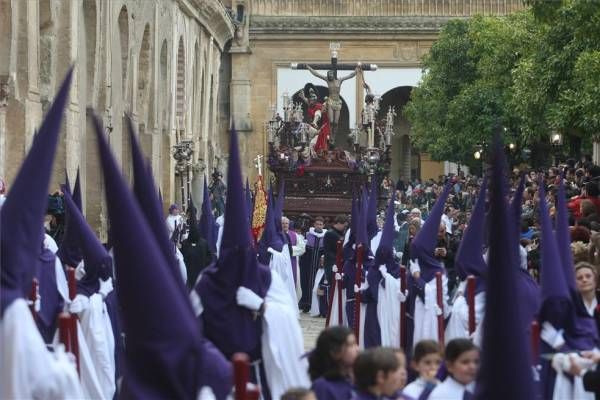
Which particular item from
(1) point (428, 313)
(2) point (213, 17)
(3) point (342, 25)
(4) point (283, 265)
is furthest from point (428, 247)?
(3) point (342, 25)

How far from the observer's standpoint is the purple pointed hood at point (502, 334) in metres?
5.74

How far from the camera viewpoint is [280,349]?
9648 mm

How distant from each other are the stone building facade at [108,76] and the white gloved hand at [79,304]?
1040cm

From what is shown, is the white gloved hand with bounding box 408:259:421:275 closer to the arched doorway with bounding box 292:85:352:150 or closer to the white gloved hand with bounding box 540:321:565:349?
the white gloved hand with bounding box 540:321:565:349

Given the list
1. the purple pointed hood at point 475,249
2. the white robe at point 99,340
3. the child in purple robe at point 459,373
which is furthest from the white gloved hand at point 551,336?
the white robe at point 99,340

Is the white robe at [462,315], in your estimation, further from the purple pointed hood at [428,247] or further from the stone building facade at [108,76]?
the stone building facade at [108,76]

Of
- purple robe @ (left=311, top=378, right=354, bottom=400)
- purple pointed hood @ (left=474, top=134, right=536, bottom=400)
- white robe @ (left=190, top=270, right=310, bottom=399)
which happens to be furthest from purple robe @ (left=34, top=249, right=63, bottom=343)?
purple pointed hood @ (left=474, top=134, right=536, bottom=400)

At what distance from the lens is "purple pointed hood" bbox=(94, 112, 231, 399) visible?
6316 millimetres

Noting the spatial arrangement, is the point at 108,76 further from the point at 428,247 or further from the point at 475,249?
the point at 475,249

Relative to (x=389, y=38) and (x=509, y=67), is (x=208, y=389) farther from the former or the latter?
(x=389, y=38)

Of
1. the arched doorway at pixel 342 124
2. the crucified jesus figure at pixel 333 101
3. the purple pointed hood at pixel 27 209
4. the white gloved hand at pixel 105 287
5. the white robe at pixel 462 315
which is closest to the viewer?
the purple pointed hood at pixel 27 209

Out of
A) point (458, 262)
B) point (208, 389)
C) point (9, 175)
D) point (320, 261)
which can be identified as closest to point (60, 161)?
point (9, 175)

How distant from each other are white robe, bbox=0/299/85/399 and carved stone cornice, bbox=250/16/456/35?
2004 inches

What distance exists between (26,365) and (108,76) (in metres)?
23.7
